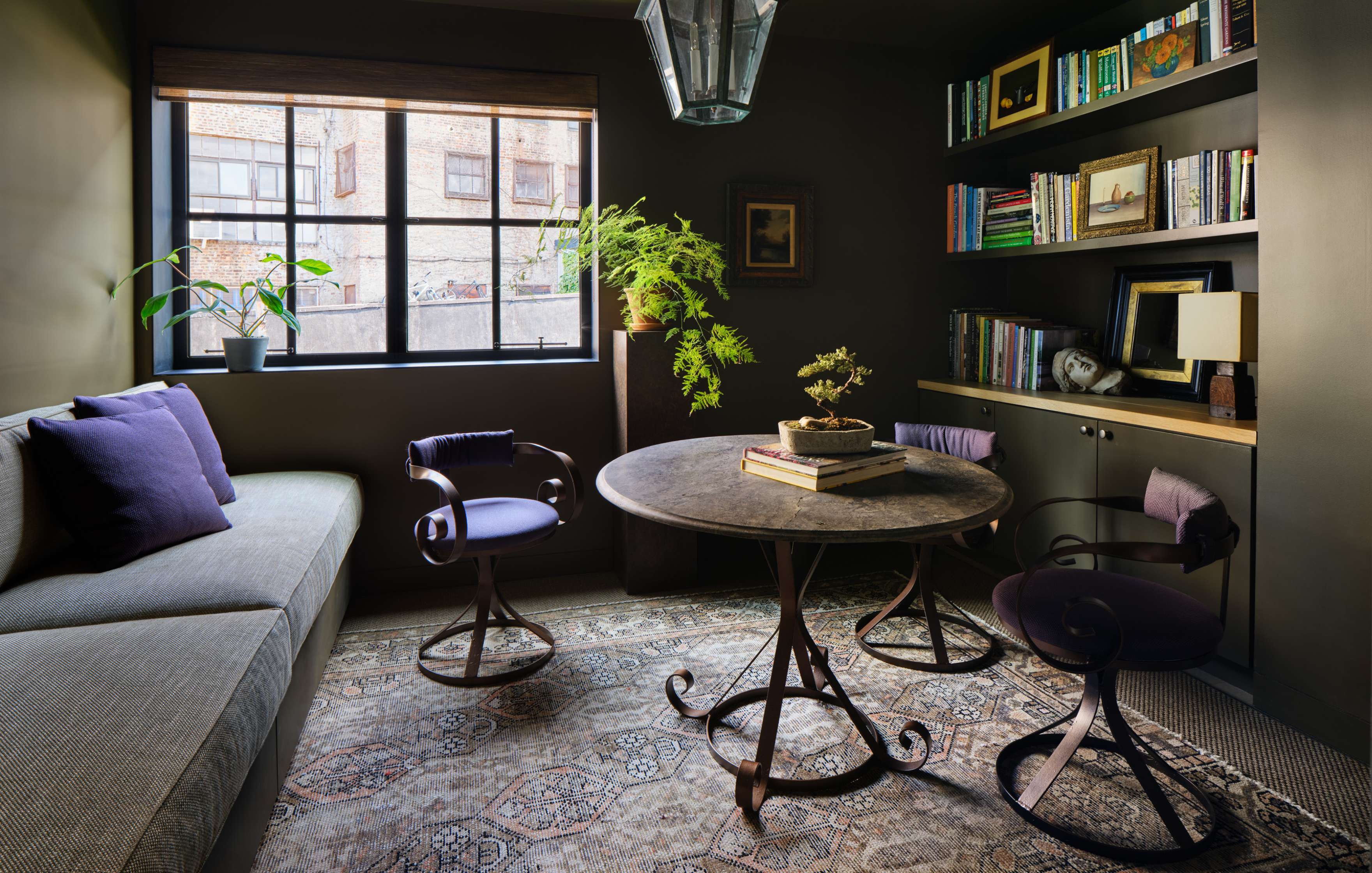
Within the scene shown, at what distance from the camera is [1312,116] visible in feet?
6.98

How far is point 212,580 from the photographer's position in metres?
1.97

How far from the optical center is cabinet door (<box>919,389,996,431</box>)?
11.8ft

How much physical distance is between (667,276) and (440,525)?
4.57 feet

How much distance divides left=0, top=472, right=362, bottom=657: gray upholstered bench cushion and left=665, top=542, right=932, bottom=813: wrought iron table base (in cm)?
114

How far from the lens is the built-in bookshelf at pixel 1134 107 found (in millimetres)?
2656

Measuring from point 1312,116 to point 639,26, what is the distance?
2.57 m

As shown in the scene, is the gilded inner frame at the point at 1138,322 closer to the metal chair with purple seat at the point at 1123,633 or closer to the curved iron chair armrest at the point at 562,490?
the metal chair with purple seat at the point at 1123,633

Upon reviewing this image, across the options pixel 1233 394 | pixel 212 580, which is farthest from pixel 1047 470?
pixel 212 580

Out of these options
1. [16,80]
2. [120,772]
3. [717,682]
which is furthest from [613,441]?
[120,772]

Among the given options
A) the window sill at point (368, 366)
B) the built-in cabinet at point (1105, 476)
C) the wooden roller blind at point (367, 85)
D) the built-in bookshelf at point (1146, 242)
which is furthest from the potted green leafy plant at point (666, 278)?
the built-in bookshelf at point (1146, 242)

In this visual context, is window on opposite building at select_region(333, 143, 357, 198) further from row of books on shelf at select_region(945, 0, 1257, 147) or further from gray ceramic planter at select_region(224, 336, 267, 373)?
row of books on shelf at select_region(945, 0, 1257, 147)

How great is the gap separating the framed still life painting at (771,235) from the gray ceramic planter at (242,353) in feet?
6.86

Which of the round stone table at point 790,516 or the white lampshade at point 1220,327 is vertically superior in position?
the white lampshade at point 1220,327

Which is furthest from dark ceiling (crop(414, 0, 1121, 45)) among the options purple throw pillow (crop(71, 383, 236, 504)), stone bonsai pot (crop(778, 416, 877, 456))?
stone bonsai pot (crop(778, 416, 877, 456))
